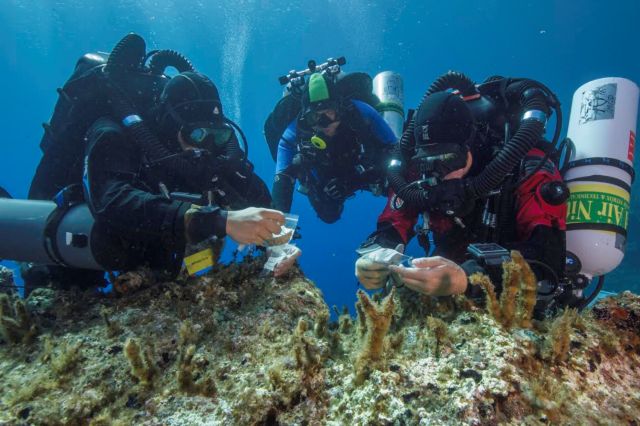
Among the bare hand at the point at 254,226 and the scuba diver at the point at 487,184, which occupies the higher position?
the scuba diver at the point at 487,184

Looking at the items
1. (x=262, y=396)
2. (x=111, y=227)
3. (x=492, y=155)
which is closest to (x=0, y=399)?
(x=262, y=396)

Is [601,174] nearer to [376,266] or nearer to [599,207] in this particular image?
[599,207]

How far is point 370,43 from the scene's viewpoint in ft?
182

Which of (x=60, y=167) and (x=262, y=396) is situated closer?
(x=262, y=396)

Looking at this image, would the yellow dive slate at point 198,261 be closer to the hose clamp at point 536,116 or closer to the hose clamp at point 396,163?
the hose clamp at point 396,163

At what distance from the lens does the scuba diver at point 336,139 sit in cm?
635

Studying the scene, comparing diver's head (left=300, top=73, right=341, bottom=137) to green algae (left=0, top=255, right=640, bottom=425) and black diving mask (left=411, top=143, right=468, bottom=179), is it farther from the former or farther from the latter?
green algae (left=0, top=255, right=640, bottom=425)

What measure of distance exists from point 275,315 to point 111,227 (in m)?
1.85

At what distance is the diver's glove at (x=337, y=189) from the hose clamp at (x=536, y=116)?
13.3ft

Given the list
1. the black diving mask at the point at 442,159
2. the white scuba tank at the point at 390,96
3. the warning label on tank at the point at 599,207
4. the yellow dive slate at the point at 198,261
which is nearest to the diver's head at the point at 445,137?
the black diving mask at the point at 442,159

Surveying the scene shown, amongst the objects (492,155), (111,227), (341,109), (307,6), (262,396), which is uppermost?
(307,6)

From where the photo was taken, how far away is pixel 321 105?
6.24 m

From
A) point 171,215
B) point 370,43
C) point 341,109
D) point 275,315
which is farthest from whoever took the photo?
point 370,43

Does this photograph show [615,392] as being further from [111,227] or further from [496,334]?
[111,227]
